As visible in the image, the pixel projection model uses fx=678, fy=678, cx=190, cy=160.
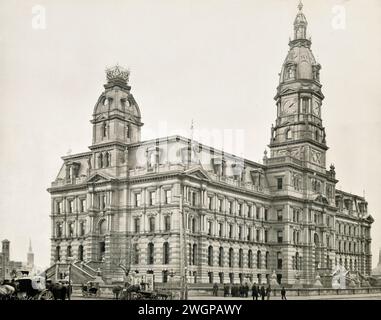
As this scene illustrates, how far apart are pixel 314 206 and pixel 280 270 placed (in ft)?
23.2

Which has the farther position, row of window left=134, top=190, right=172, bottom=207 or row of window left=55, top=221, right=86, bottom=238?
row of window left=55, top=221, right=86, bottom=238

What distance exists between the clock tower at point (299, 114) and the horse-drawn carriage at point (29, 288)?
34710 mm

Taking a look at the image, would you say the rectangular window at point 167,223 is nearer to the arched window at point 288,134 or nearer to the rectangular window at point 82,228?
the rectangular window at point 82,228

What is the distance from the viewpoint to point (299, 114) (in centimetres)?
6372

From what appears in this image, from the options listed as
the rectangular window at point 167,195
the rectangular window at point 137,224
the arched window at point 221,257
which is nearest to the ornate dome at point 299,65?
the arched window at point 221,257

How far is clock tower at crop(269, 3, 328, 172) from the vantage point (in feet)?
206

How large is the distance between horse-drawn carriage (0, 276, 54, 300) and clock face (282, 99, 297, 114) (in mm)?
37787

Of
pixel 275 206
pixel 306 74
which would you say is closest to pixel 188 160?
pixel 275 206

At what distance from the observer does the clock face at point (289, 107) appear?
6406 cm

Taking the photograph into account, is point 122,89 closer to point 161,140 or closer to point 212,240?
point 161,140

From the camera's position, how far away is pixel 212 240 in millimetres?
55250

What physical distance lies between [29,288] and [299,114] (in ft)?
126

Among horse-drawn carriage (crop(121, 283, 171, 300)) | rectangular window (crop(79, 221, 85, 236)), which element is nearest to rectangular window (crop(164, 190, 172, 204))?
rectangular window (crop(79, 221, 85, 236))

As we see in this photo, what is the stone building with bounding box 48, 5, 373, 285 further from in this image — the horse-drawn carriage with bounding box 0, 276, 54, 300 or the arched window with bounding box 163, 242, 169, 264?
the horse-drawn carriage with bounding box 0, 276, 54, 300
